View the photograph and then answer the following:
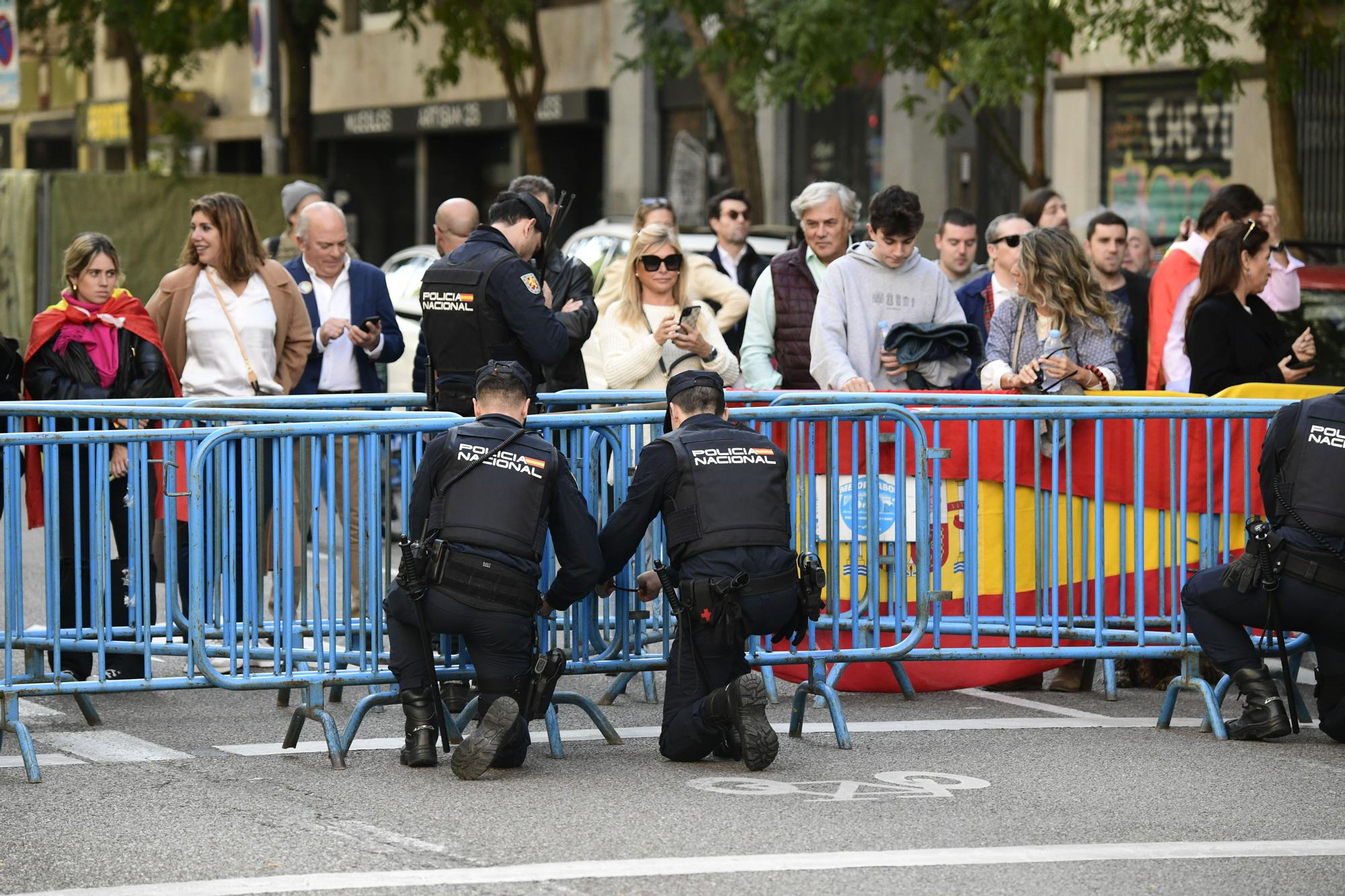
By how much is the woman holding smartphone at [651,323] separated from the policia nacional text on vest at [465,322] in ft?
3.99

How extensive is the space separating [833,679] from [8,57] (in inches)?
607

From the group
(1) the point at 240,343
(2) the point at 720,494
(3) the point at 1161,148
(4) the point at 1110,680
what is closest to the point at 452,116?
(3) the point at 1161,148

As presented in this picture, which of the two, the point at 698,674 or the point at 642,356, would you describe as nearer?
the point at 698,674

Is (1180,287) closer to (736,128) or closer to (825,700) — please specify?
(825,700)

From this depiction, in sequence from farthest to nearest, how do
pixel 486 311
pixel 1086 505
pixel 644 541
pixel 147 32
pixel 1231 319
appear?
pixel 147 32, pixel 1231 319, pixel 1086 505, pixel 486 311, pixel 644 541

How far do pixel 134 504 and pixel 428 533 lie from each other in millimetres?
1188

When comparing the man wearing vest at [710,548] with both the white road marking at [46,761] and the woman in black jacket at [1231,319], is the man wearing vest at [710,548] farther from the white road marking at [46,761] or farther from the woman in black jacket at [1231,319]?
the woman in black jacket at [1231,319]

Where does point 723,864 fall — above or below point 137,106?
below

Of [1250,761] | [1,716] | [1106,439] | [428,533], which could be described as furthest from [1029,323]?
[1,716]

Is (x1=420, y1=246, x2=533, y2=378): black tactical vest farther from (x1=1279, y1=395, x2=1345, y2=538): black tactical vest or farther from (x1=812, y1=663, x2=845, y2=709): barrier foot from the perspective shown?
(x1=1279, y1=395, x2=1345, y2=538): black tactical vest

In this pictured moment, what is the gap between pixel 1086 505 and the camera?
827 centimetres

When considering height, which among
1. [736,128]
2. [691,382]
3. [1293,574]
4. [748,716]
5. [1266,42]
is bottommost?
[748,716]

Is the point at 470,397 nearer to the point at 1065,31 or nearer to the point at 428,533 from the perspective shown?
the point at 428,533

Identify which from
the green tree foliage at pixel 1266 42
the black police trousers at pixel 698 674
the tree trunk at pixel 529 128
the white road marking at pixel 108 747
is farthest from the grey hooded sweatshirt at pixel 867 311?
the tree trunk at pixel 529 128
